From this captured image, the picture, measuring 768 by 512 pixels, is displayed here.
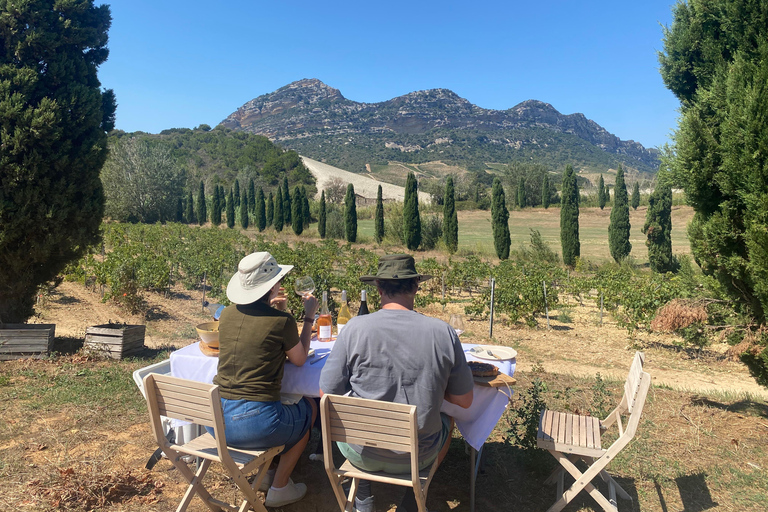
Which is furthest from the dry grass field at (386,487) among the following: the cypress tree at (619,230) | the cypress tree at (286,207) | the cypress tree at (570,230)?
the cypress tree at (286,207)

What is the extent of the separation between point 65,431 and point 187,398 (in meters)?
2.18

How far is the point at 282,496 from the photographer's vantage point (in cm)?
287

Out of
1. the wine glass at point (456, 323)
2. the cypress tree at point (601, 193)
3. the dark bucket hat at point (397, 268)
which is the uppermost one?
the cypress tree at point (601, 193)

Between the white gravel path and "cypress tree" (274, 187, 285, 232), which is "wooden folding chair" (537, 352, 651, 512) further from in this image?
the white gravel path

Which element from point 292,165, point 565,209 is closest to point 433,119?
point 292,165

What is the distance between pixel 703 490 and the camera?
3219 mm

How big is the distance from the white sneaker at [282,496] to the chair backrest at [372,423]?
92 cm

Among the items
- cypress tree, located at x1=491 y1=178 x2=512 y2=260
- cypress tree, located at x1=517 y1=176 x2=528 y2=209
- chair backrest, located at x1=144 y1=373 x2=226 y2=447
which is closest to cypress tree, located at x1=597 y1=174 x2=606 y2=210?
cypress tree, located at x1=517 y1=176 x2=528 y2=209

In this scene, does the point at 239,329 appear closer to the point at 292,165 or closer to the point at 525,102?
the point at 292,165

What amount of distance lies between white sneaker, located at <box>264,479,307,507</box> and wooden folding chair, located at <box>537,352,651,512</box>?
1459 mm

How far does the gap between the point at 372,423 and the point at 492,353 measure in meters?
1.19

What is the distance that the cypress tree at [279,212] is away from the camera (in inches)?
1570

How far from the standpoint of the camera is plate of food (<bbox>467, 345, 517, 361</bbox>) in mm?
3006

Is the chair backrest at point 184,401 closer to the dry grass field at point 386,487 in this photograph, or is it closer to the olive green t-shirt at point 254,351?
the olive green t-shirt at point 254,351
